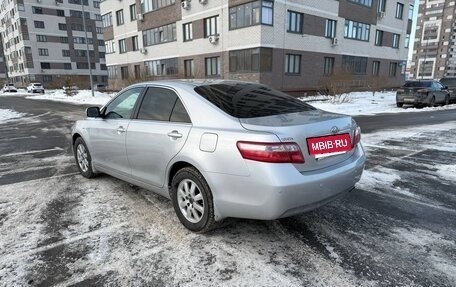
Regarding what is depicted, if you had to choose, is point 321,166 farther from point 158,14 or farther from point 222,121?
point 158,14

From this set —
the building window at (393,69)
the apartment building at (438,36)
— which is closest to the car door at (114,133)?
the building window at (393,69)

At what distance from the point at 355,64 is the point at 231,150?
31.1 m

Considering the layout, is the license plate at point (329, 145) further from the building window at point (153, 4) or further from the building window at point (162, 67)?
the building window at point (153, 4)

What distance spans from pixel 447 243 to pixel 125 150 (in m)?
3.73

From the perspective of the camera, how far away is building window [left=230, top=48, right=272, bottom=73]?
72.1ft

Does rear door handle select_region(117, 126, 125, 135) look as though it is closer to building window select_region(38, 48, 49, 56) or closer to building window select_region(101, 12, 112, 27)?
building window select_region(101, 12, 112, 27)

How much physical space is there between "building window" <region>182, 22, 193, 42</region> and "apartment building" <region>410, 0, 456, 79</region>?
101058mm

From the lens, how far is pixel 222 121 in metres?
3.07

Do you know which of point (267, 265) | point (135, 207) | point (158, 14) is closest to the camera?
point (267, 265)

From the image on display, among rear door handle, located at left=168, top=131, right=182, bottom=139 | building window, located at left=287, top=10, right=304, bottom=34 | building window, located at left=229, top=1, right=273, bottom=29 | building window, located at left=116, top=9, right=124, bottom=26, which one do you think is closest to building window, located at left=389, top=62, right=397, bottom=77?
building window, located at left=287, top=10, right=304, bottom=34

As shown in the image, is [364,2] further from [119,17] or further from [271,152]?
[271,152]

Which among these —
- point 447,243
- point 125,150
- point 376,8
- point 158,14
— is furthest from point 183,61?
point 447,243

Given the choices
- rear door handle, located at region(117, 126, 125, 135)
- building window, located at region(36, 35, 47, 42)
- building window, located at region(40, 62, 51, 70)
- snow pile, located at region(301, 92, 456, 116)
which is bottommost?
snow pile, located at region(301, 92, 456, 116)

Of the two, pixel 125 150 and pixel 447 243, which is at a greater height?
pixel 125 150
